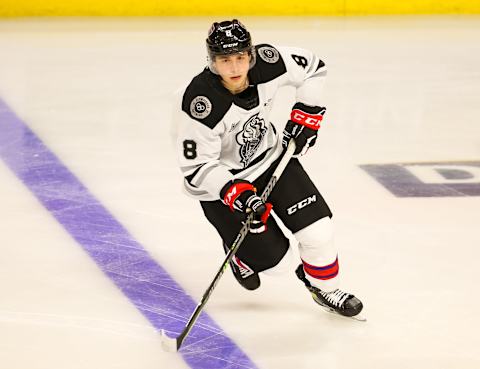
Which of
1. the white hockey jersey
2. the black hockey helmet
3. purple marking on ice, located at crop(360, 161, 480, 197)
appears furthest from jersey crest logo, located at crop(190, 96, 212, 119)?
purple marking on ice, located at crop(360, 161, 480, 197)

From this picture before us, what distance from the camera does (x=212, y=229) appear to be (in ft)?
13.6

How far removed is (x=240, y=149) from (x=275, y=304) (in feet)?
1.84

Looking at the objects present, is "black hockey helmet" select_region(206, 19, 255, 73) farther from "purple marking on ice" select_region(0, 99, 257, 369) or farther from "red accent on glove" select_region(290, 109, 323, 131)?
"purple marking on ice" select_region(0, 99, 257, 369)

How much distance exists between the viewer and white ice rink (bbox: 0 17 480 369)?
10.6 ft

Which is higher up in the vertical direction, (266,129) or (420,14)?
(420,14)

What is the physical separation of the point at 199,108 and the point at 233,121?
0.12 metres

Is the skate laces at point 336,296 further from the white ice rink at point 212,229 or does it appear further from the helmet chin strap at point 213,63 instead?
the helmet chin strap at point 213,63

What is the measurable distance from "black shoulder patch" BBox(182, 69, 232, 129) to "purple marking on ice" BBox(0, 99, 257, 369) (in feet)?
2.13

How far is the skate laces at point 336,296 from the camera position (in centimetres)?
334

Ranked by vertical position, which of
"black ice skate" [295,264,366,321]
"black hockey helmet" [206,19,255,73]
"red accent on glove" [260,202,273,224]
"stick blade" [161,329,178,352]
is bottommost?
"stick blade" [161,329,178,352]

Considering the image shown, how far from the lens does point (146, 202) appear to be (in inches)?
175

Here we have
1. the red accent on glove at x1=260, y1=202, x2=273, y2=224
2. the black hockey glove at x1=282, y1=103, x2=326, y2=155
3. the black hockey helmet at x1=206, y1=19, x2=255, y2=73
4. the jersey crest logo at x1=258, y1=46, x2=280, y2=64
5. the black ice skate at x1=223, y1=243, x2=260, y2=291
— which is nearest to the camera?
the black hockey helmet at x1=206, y1=19, x2=255, y2=73

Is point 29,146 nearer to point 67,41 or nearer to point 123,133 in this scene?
point 123,133

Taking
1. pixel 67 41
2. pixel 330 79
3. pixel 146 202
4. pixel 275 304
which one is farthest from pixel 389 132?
pixel 67 41
